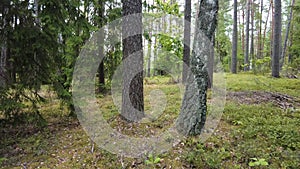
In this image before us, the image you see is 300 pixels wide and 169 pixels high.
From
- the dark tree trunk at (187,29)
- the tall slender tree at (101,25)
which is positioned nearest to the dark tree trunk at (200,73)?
the tall slender tree at (101,25)

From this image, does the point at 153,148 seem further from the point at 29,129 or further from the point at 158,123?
the point at 29,129

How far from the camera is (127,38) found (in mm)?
4730

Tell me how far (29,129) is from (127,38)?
308cm

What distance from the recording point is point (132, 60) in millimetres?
4695

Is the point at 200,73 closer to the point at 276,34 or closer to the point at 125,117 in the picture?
the point at 125,117

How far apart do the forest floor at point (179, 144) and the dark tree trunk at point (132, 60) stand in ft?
1.34

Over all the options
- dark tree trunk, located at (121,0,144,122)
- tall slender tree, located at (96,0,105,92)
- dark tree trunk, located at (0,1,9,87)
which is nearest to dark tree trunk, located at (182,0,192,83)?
tall slender tree, located at (96,0,105,92)

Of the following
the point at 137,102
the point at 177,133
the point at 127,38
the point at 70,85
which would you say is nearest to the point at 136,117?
the point at 137,102

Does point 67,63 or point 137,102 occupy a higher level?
point 67,63

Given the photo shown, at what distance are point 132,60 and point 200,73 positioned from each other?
1524 mm

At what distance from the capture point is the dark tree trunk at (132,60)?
4684 mm

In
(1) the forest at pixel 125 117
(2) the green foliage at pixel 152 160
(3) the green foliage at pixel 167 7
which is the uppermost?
(3) the green foliage at pixel 167 7

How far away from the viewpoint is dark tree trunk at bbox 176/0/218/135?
3.95m

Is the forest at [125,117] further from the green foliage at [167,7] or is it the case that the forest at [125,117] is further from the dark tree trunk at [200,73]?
the green foliage at [167,7]
